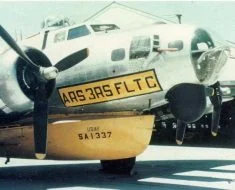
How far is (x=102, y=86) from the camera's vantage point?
27.4ft

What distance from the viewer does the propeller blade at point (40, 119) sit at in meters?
8.10

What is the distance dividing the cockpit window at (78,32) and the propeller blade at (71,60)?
729 millimetres

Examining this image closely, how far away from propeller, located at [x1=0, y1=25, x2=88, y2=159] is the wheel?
8.26 feet

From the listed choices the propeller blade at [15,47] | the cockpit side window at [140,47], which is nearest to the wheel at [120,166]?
the cockpit side window at [140,47]

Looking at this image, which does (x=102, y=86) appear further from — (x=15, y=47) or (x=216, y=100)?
(x=216, y=100)

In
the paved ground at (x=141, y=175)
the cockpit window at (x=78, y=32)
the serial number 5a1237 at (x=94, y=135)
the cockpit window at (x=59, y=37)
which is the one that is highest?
the cockpit window at (x=78, y=32)

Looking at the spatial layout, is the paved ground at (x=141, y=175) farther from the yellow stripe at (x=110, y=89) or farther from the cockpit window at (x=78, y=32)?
the cockpit window at (x=78, y=32)

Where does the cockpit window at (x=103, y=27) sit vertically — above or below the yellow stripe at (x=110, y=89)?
above

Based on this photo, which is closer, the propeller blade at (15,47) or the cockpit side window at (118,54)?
the propeller blade at (15,47)

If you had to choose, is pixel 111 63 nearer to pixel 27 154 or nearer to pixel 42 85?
pixel 42 85

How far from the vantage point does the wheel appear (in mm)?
10242

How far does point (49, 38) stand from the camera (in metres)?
9.44

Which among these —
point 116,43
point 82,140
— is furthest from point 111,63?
point 82,140

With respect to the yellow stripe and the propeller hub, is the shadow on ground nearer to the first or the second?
the yellow stripe
